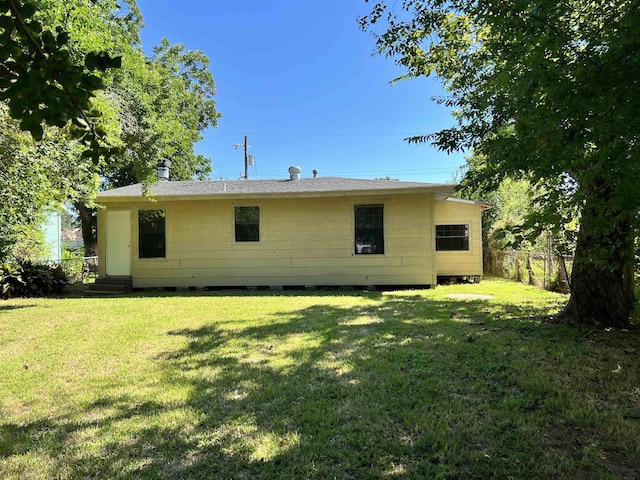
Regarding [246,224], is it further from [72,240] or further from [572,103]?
[72,240]

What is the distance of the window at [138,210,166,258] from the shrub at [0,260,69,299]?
2252 millimetres

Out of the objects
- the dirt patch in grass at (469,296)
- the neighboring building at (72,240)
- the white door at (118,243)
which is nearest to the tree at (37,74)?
the dirt patch in grass at (469,296)

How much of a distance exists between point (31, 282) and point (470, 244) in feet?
41.0

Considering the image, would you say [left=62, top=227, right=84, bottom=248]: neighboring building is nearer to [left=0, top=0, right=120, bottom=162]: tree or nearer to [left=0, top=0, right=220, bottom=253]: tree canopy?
[left=0, top=0, right=220, bottom=253]: tree canopy

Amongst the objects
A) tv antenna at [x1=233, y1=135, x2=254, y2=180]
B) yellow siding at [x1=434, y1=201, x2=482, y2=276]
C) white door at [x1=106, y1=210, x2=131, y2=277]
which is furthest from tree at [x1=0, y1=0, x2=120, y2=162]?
tv antenna at [x1=233, y1=135, x2=254, y2=180]

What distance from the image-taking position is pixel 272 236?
10.1 meters

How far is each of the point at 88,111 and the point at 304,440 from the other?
2.23 m

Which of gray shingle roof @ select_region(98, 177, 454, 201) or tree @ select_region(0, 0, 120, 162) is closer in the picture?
tree @ select_region(0, 0, 120, 162)

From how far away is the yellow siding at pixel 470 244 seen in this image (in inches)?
442

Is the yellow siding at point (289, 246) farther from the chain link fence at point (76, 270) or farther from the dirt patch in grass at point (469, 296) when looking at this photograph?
the chain link fence at point (76, 270)

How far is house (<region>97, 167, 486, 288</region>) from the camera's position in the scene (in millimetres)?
9680

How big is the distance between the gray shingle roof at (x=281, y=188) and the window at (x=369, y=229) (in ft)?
2.18

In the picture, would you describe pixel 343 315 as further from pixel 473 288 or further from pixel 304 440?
pixel 473 288

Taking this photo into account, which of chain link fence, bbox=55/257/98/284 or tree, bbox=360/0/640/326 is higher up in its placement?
tree, bbox=360/0/640/326
